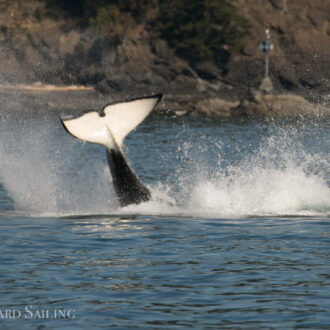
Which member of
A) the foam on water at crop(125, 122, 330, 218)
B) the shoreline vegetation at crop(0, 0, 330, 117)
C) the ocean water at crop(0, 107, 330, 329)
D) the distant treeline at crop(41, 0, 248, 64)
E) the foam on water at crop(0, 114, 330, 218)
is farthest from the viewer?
the distant treeline at crop(41, 0, 248, 64)

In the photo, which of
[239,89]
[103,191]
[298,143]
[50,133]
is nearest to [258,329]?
[103,191]

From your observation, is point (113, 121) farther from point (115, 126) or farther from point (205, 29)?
point (205, 29)

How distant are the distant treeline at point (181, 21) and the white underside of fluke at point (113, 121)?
248ft

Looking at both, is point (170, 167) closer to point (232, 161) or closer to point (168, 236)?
Result: point (232, 161)

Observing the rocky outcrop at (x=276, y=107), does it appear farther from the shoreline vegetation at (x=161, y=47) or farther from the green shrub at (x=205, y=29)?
the green shrub at (x=205, y=29)

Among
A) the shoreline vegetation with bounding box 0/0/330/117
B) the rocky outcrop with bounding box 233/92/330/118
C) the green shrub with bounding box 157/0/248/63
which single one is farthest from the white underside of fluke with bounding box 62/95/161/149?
the green shrub with bounding box 157/0/248/63

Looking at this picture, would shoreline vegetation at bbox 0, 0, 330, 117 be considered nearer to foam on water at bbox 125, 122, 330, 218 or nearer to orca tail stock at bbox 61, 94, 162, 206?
foam on water at bbox 125, 122, 330, 218

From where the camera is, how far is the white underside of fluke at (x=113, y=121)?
59.2ft

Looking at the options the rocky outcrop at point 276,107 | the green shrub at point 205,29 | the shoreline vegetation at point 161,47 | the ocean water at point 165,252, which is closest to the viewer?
the ocean water at point 165,252

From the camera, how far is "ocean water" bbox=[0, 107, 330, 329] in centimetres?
1215

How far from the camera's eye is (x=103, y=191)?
22453 millimetres

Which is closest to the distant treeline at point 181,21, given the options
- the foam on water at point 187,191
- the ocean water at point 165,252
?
the foam on water at point 187,191

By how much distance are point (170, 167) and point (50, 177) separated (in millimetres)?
7921

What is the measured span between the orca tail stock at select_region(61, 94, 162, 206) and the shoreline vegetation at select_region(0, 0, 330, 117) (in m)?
67.7
